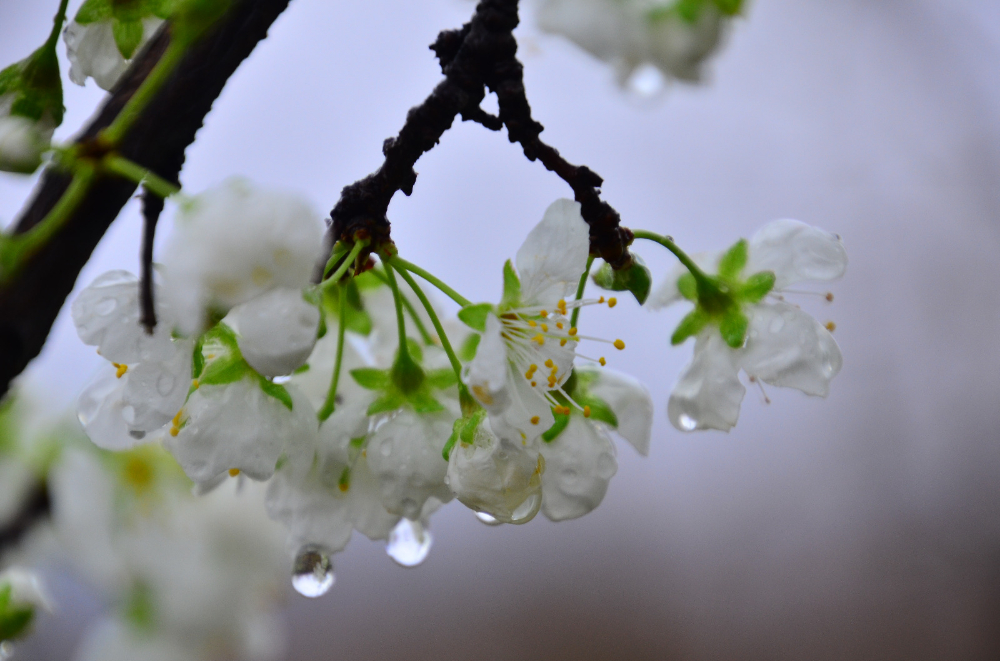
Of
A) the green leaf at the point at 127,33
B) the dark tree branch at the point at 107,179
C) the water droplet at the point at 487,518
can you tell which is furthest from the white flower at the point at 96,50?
the water droplet at the point at 487,518

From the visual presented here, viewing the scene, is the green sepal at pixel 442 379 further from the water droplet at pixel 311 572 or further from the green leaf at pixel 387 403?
the water droplet at pixel 311 572

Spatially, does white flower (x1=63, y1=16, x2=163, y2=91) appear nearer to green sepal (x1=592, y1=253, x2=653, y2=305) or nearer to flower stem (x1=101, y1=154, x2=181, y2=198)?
flower stem (x1=101, y1=154, x2=181, y2=198)

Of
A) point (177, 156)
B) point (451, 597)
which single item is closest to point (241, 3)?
point (177, 156)

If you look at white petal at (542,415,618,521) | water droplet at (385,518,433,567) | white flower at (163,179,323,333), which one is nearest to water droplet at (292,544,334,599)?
water droplet at (385,518,433,567)

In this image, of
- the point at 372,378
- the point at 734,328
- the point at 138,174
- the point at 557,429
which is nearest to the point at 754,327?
the point at 734,328

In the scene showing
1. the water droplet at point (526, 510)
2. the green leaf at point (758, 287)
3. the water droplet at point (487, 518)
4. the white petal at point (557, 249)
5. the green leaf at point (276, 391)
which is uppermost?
the green leaf at point (758, 287)
